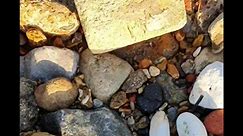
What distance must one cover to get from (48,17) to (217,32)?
24.2 inches

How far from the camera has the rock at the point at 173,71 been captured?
1.74 meters

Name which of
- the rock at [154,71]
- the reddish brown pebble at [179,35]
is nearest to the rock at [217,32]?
the reddish brown pebble at [179,35]

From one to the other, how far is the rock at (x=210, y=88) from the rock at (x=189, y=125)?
0.07 m

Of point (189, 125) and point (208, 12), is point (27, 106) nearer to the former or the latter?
point (189, 125)

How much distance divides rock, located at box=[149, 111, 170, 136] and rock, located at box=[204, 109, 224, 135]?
5.5 inches

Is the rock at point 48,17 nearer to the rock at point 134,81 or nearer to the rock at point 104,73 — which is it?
the rock at point 104,73

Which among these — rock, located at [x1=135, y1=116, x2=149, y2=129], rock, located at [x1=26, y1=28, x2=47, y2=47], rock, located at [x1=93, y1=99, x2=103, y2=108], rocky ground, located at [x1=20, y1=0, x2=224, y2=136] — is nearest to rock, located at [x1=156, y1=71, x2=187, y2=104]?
rocky ground, located at [x1=20, y1=0, x2=224, y2=136]

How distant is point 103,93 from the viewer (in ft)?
5.54

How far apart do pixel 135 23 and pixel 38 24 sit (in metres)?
0.36

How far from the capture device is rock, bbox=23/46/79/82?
5.57 feet

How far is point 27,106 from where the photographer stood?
63.1 inches

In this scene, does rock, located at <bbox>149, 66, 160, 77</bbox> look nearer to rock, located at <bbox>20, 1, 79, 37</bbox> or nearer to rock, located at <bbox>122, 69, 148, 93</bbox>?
rock, located at <bbox>122, 69, 148, 93</bbox>

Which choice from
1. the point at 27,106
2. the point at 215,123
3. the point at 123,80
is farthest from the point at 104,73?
the point at 215,123
